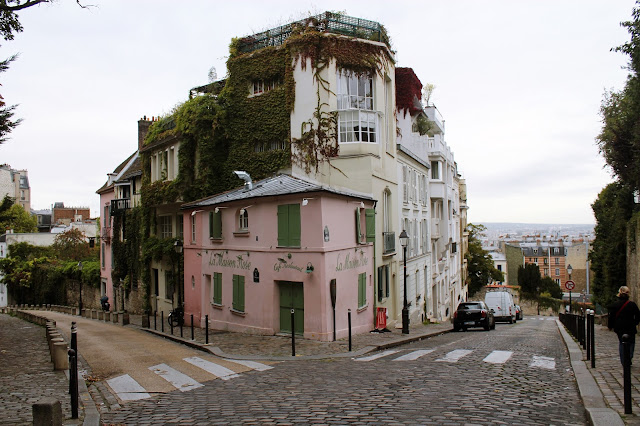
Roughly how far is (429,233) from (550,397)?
1129 inches

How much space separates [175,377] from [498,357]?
7.20 meters

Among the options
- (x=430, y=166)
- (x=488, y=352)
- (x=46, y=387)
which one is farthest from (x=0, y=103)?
(x=430, y=166)

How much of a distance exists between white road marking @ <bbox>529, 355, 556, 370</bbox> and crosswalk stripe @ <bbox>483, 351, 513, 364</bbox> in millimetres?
594

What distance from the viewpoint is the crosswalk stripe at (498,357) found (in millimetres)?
12203

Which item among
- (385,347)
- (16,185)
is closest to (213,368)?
(385,347)

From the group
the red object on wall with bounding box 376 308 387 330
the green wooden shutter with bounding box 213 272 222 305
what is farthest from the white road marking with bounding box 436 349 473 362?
the green wooden shutter with bounding box 213 272 222 305

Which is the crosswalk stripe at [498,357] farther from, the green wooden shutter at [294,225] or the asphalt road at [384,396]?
the green wooden shutter at [294,225]

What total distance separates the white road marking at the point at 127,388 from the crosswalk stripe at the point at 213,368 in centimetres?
161

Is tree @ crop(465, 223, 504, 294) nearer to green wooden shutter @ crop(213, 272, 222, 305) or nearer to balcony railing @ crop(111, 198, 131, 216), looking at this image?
balcony railing @ crop(111, 198, 131, 216)

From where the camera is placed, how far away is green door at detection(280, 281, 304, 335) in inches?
711

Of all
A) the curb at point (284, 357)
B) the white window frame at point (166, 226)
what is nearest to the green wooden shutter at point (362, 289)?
the curb at point (284, 357)

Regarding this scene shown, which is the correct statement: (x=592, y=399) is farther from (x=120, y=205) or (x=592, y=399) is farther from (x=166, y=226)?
(x=120, y=205)

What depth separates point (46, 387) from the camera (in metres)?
9.95

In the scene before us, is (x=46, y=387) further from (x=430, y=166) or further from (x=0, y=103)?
(x=430, y=166)
